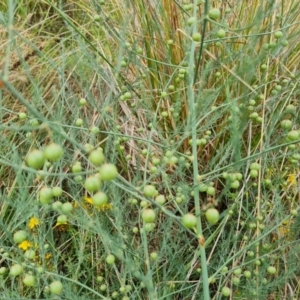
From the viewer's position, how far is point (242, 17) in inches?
75.9

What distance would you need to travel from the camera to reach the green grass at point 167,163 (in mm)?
1362

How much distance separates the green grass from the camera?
1.36 meters

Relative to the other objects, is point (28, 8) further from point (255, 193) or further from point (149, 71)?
point (255, 193)

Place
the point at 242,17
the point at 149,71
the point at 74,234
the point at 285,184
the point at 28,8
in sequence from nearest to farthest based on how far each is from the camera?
1. the point at 285,184
2. the point at 74,234
3. the point at 149,71
4. the point at 242,17
5. the point at 28,8

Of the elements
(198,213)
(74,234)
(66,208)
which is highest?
(66,208)

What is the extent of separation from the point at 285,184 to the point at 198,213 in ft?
2.37

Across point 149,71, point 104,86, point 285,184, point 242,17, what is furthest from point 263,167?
point 104,86

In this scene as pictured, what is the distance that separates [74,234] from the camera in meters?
1.64

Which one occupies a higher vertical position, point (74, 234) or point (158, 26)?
point (158, 26)

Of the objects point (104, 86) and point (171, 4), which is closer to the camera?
point (171, 4)

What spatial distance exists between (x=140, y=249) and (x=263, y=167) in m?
0.49

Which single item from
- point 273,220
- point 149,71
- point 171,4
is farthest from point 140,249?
point 171,4

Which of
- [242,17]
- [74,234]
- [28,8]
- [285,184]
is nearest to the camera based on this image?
[285,184]

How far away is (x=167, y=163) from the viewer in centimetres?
129
